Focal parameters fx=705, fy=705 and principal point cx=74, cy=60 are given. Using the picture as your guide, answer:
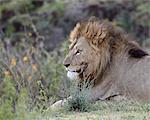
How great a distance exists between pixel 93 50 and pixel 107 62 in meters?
0.23

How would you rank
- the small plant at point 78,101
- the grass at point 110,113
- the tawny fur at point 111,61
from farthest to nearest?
the tawny fur at point 111,61
the small plant at point 78,101
the grass at point 110,113

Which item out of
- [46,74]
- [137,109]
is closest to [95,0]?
[46,74]

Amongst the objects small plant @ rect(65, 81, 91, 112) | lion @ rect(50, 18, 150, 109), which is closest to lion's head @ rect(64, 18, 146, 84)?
lion @ rect(50, 18, 150, 109)

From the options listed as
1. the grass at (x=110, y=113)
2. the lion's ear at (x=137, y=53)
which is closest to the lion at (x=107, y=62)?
the lion's ear at (x=137, y=53)

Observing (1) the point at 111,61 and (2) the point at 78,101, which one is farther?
(1) the point at 111,61

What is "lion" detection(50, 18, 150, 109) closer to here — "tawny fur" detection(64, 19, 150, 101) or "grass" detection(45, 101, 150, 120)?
"tawny fur" detection(64, 19, 150, 101)

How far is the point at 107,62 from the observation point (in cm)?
863

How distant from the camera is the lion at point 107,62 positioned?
27.8 ft

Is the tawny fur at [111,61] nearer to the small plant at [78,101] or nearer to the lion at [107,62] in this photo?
the lion at [107,62]

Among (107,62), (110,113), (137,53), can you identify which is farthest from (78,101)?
(137,53)

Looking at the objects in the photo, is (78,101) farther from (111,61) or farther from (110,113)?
(111,61)

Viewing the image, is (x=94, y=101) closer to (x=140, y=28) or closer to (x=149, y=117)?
(x=149, y=117)

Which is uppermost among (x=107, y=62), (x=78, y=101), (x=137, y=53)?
(x=137, y=53)

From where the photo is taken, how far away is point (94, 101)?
27.5ft
